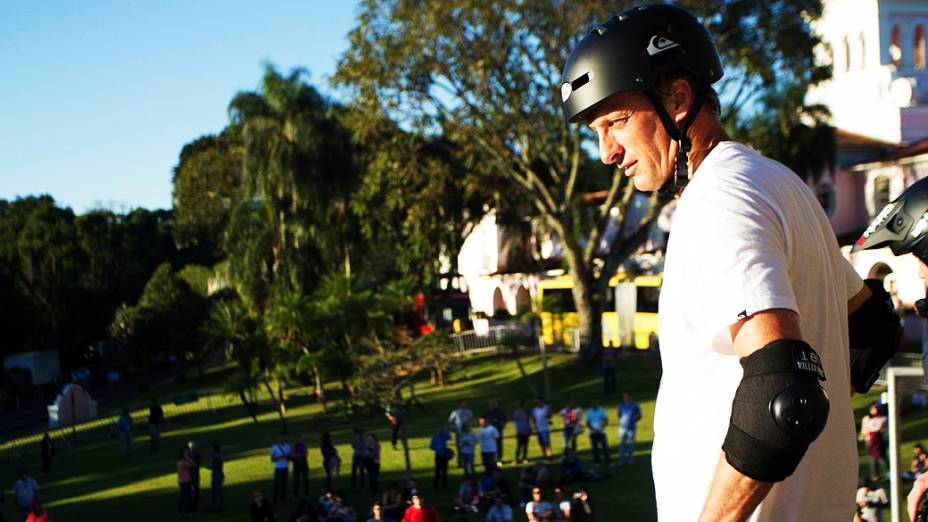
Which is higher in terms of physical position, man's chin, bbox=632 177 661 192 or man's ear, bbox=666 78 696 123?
man's ear, bbox=666 78 696 123

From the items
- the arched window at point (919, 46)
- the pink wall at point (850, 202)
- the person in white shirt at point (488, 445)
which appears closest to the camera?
the person in white shirt at point (488, 445)

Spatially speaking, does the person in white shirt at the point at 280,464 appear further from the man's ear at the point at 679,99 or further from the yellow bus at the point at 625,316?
the man's ear at the point at 679,99

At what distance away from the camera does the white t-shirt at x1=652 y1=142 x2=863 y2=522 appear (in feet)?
6.16

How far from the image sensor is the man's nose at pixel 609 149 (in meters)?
2.36

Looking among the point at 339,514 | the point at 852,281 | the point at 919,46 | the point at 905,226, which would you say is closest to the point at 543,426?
the point at 339,514

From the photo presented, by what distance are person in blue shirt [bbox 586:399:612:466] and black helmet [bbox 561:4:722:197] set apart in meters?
19.2

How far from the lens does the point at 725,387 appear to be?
201 cm

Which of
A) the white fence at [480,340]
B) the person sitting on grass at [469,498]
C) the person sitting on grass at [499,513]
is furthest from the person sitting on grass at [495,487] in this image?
the white fence at [480,340]

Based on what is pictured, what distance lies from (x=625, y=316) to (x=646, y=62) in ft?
128

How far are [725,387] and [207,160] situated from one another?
Result: 201 feet

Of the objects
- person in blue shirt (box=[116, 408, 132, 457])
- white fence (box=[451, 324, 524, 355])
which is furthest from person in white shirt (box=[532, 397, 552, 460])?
white fence (box=[451, 324, 524, 355])

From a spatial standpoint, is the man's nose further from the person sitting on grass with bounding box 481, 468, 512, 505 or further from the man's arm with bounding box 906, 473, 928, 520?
the person sitting on grass with bounding box 481, 468, 512, 505

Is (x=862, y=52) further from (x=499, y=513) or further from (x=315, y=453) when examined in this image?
(x=499, y=513)

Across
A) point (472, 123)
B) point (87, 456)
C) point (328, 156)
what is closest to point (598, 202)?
point (328, 156)
